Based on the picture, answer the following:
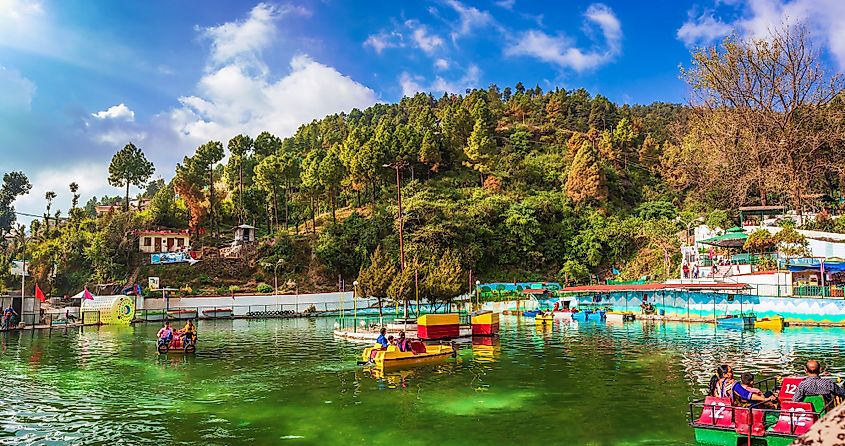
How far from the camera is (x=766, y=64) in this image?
6097 centimetres

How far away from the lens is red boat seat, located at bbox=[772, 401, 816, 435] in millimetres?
12773

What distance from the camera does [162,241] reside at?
81188 mm

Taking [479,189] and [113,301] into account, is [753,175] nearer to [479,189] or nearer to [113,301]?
[479,189]

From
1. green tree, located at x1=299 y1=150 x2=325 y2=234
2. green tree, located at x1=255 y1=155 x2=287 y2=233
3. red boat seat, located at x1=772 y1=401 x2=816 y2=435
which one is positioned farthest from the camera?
green tree, located at x1=255 y1=155 x2=287 y2=233

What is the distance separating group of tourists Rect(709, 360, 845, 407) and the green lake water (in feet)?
5.12

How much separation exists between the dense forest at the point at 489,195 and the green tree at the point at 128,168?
0.89 feet

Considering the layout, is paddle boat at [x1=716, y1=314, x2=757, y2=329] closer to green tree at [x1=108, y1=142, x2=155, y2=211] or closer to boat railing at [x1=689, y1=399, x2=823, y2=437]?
boat railing at [x1=689, y1=399, x2=823, y2=437]

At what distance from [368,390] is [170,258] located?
6029cm

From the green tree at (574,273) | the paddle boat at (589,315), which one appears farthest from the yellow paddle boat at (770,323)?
the green tree at (574,273)

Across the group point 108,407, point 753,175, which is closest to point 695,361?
point 108,407

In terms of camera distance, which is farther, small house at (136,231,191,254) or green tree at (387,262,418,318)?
small house at (136,231,191,254)

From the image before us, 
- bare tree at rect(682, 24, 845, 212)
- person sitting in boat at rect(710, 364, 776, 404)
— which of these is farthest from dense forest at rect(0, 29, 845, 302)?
person sitting in boat at rect(710, 364, 776, 404)

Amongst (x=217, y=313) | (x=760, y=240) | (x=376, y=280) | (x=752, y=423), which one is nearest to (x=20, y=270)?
(x=217, y=313)

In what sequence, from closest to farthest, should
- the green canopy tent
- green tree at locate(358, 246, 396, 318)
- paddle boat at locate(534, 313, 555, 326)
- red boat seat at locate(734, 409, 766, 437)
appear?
red boat seat at locate(734, 409, 766, 437) → green tree at locate(358, 246, 396, 318) → paddle boat at locate(534, 313, 555, 326) → the green canopy tent
